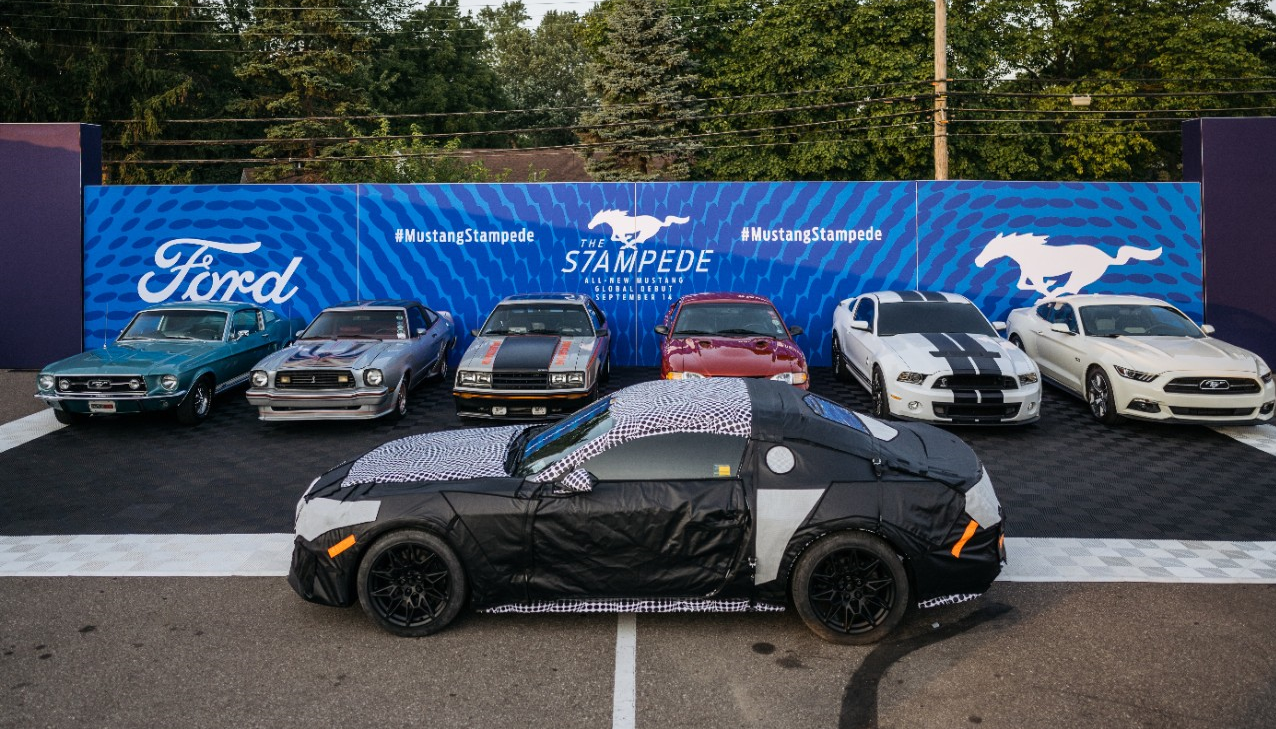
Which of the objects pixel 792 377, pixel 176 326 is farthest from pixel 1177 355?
pixel 176 326

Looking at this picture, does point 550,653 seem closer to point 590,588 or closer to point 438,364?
point 590,588

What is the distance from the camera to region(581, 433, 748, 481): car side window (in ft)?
18.3

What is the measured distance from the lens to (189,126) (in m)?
41.3

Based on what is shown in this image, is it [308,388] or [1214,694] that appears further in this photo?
[308,388]

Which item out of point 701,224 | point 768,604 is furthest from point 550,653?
point 701,224

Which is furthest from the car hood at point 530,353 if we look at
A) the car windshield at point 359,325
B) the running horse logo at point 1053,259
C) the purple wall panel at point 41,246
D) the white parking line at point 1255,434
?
the purple wall panel at point 41,246

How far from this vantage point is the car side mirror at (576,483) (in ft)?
18.0

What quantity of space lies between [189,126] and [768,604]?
4302 cm

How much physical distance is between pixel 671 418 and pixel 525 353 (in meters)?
5.67

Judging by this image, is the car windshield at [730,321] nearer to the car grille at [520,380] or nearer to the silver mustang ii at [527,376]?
the silver mustang ii at [527,376]

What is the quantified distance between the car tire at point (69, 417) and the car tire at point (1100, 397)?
12544 mm

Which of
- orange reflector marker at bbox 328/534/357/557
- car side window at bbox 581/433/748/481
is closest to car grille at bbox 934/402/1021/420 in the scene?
car side window at bbox 581/433/748/481

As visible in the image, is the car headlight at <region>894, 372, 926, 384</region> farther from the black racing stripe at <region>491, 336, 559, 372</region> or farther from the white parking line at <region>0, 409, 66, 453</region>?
the white parking line at <region>0, 409, 66, 453</region>

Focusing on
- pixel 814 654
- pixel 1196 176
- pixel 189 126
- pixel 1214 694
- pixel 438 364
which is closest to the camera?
pixel 1214 694
